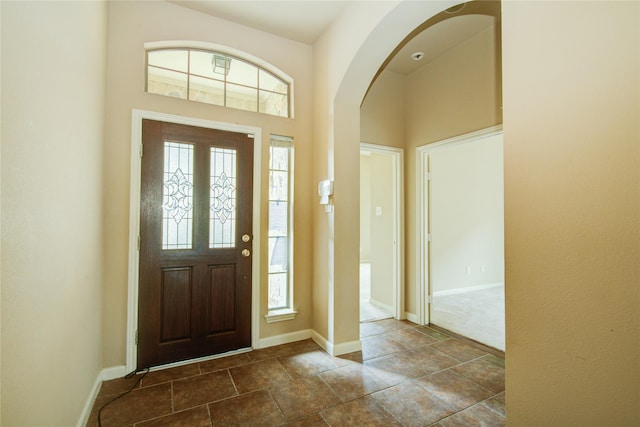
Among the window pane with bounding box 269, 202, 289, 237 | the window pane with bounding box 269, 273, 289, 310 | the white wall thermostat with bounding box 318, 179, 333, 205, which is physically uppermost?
the white wall thermostat with bounding box 318, 179, 333, 205

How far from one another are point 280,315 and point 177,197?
1.50m

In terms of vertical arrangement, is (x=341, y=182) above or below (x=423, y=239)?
above

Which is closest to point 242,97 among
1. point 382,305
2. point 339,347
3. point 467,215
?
point 339,347

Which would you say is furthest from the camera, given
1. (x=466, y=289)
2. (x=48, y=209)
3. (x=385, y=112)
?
(x=466, y=289)

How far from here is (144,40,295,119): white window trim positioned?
2.53 m

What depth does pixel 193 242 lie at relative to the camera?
2.58 m

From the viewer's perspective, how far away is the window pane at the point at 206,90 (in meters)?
2.67

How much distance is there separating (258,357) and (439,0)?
3.09 meters

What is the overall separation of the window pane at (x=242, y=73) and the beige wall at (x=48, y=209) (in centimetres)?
108

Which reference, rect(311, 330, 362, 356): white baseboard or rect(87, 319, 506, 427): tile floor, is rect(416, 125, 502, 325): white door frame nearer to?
rect(87, 319, 506, 427): tile floor

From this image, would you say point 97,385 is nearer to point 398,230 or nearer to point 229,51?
point 229,51

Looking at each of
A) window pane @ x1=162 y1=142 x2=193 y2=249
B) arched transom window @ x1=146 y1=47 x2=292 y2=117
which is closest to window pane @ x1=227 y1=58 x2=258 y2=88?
arched transom window @ x1=146 y1=47 x2=292 y2=117

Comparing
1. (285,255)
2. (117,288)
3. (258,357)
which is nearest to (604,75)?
(285,255)

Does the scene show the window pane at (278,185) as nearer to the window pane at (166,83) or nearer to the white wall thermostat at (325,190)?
the white wall thermostat at (325,190)
